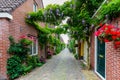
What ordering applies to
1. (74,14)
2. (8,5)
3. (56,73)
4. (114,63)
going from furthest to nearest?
(74,14)
(56,73)
(8,5)
(114,63)

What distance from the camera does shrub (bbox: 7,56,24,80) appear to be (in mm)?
9688

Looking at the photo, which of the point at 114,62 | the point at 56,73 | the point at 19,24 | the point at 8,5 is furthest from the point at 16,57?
the point at 114,62

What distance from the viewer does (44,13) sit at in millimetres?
12883

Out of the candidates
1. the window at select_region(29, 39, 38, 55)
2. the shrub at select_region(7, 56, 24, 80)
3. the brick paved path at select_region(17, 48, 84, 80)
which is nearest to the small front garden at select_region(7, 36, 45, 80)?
the shrub at select_region(7, 56, 24, 80)

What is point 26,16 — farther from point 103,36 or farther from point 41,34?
point 103,36

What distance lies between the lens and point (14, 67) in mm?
9930

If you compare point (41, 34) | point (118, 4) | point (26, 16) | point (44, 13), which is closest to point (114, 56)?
point (118, 4)

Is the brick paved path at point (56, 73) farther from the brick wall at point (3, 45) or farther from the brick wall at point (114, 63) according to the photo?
the brick wall at point (114, 63)

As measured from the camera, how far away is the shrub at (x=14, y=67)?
969 cm

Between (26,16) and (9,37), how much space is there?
3746 millimetres

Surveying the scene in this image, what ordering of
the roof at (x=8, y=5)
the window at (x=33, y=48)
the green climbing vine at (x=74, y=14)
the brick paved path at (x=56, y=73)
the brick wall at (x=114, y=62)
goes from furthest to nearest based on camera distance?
the window at (x=33, y=48)
the green climbing vine at (x=74, y=14)
the brick paved path at (x=56, y=73)
the roof at (x=8, y=5)
the brick wall at (x=114, y=62)

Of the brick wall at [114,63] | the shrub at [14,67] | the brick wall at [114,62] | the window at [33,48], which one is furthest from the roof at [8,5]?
the brick wall at [114,63]

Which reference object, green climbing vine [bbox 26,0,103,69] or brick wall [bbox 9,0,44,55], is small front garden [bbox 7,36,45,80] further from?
green climbing vine [bbox 26,0,103,69]

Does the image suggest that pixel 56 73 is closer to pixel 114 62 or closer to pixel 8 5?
pixel 8 5
